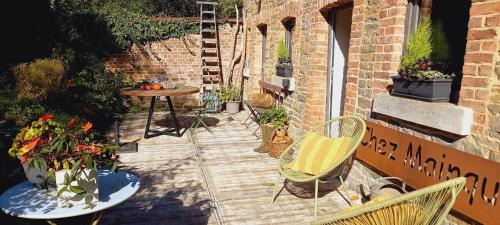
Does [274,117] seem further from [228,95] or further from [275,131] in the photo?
[228,95]

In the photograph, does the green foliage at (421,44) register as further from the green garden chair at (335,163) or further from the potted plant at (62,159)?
the potted plant at (62,159)

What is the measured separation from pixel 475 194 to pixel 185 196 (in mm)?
2601

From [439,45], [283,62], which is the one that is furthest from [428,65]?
[283,62]

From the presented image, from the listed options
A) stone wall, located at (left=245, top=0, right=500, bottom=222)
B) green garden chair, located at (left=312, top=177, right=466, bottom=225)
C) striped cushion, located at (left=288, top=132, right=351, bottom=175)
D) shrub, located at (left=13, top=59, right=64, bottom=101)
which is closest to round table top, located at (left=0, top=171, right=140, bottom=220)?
green garden chair, located at (left=312, top=177, right=466, bottom=225)

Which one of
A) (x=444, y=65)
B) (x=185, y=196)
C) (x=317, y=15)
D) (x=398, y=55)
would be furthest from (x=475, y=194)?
(x=317, y=15)

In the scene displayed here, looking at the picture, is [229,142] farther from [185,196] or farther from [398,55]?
[398,55]

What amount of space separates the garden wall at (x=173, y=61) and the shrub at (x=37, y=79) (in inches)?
111

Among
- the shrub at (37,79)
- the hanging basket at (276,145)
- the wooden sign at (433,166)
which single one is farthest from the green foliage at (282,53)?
the shrub at (37,79)

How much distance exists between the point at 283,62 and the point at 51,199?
175 inches

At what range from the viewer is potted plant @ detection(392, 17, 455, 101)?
2.55m

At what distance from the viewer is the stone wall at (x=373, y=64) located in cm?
217

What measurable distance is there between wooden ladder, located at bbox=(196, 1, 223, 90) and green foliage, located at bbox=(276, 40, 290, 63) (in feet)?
11.6

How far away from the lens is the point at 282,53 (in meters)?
5.92

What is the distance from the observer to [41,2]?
7.33 metres
